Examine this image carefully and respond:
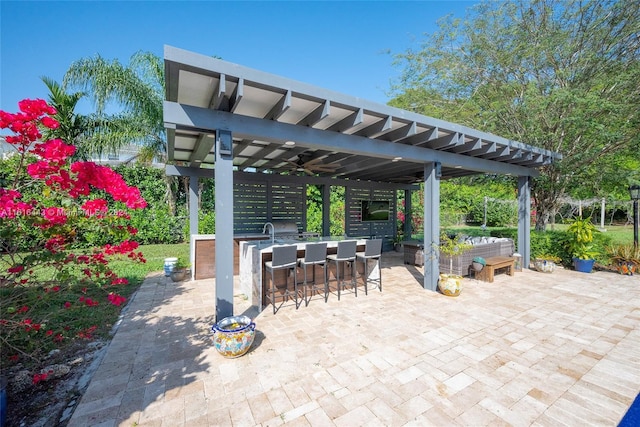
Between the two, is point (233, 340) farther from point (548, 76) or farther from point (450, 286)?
point (548, 76)

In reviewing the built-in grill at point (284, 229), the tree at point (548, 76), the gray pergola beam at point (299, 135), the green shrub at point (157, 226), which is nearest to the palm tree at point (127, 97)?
the green shrub at point (157, 226)

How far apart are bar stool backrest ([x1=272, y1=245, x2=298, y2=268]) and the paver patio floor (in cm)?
79

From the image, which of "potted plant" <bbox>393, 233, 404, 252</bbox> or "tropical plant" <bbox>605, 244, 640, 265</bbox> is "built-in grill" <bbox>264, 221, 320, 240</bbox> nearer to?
"potted plant" <bbox>393, 233, 404, 252</bbox>

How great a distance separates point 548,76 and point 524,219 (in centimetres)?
463

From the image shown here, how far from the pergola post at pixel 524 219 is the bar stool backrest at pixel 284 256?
6675mm

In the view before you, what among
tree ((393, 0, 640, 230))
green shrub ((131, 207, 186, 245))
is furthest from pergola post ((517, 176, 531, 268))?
green shrub ((131, 207, 186, 245))

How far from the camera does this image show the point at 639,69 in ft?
21.2

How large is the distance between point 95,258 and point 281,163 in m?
5.20

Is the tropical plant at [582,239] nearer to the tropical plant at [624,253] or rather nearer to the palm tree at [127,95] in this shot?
the tropical plant at [624,253]

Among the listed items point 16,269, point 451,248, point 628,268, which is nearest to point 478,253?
point 451,248

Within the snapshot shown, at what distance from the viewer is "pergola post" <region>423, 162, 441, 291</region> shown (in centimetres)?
544

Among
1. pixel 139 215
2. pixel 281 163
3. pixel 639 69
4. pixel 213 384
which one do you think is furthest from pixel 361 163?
pixel 139 215

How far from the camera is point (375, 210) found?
10.6 meters

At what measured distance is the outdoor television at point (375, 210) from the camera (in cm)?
1032
